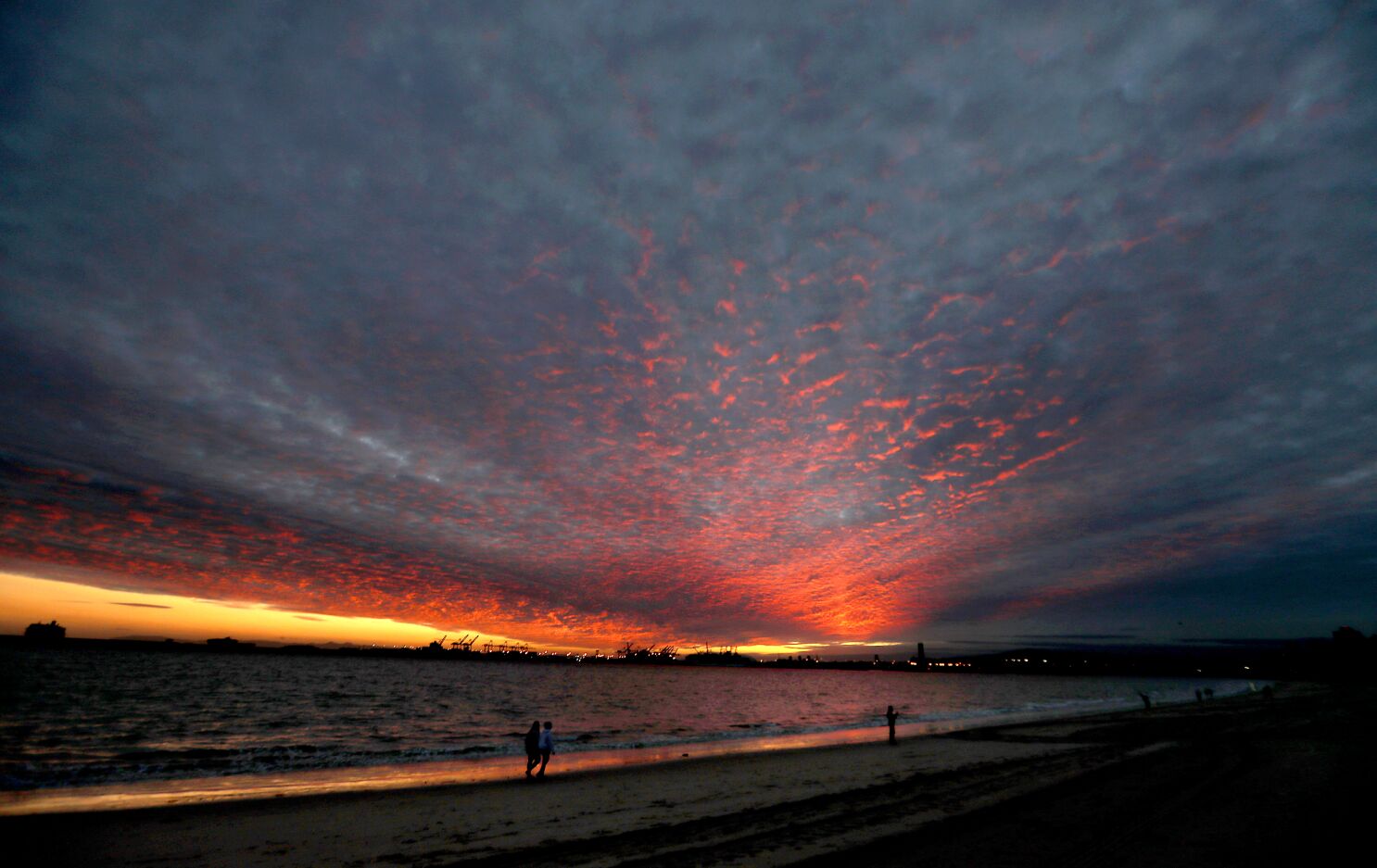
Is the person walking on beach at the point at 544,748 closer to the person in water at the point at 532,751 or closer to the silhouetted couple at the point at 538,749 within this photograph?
the silhouetted couple at the point at 538,749

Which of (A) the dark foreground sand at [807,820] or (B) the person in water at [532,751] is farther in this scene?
(B) the person in water at [532,751]

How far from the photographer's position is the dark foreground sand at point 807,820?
12508 millimetres

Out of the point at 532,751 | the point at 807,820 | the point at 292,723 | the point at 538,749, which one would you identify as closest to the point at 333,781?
the point at 532,751

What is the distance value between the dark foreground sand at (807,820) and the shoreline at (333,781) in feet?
5.03

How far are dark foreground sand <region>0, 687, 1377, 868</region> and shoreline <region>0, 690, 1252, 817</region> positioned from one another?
1533 millimetres

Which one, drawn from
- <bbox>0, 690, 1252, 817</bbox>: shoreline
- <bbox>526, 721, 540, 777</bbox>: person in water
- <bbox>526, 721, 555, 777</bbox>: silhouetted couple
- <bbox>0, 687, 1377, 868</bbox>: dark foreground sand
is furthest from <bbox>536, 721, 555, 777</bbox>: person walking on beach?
<bbox>0, 690, 1252, 817</bbox>: shoreline

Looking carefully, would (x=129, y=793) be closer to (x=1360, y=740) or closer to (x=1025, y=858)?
(x=1025, y=858)

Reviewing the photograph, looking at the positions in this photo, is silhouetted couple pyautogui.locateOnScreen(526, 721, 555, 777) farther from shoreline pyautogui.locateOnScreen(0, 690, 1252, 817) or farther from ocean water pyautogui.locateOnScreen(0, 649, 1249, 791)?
ocean water pyautogui.locateOnScreen(0, 649, 1249, 791)

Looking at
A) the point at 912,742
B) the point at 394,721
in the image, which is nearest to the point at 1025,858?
the point at 912,742

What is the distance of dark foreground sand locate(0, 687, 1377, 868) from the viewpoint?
12.5 m

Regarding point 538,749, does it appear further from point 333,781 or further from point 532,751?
point 333,781

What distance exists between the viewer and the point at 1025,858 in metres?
11.5

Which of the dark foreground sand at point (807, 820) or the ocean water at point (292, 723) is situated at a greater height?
the dark foreground sand at point (807, 820)

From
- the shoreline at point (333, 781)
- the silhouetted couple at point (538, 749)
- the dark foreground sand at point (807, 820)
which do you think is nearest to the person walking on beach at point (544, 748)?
the silhouetted couple at point (538, 749)
